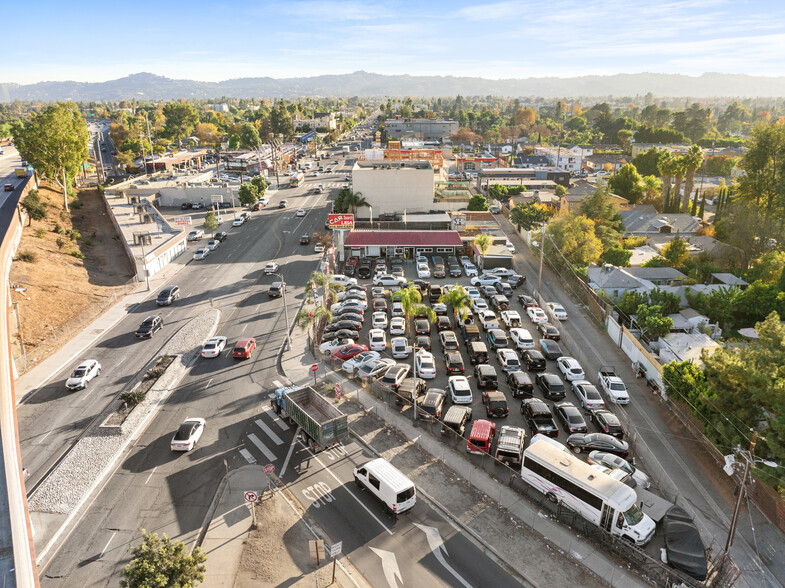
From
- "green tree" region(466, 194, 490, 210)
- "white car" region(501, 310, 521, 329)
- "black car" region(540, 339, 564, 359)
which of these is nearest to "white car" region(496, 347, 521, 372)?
"black car" region(540, 339, 564, 359)

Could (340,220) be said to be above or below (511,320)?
above

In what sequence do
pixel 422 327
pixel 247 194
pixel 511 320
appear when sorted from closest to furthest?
pixel 422 327
pixel 511 320
pixel 247 194

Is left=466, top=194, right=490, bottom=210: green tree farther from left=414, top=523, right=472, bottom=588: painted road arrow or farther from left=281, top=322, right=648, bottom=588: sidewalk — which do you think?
left=414, top=523, right=472, bottom=588: painted road arrow

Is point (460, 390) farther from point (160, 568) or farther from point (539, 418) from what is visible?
point (160, 568)

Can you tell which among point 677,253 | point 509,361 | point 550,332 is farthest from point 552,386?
point 677,253

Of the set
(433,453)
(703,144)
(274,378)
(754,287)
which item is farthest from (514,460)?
(703,144)

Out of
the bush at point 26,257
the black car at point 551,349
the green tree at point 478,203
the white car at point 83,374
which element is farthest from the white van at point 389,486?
the green tree at point 478,203
